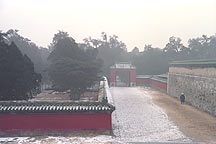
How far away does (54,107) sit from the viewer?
9.39m

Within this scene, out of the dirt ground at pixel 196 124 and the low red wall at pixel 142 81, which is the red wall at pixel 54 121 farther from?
the low red wall at pixel 142 81

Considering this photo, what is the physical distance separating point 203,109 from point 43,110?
10985 millimetres

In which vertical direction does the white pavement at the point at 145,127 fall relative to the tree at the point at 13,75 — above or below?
below

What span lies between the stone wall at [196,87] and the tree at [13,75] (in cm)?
1083

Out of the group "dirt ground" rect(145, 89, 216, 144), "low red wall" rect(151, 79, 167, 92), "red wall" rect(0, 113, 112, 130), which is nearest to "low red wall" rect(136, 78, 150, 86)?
"low red wall" rect(151, 79, 167, 92)

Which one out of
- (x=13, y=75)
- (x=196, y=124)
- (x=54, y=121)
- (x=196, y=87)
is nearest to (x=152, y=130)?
(x=196, y=124)

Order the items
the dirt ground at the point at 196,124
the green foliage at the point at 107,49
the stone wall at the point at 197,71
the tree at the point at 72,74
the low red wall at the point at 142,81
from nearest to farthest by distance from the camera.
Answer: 1. the dirt ground at the point at 196,124
2. the stone wall at the point at 197,71
3. the tree at the point at 72,74
4. the low red wall at the point at 142,81
5. the green foliage at the point at 107,49

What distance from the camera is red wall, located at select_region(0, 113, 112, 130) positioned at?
9.20 metres

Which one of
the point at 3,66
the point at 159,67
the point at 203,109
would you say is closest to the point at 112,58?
the point at 159,67

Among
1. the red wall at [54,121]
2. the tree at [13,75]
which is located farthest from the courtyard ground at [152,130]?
the tree at [13,75]

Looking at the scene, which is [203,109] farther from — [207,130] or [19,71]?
[19,71]

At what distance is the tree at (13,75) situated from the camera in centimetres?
1120

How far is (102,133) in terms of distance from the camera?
9.41 metres

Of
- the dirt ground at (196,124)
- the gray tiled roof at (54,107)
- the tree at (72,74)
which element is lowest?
the dirt ground at (196,124)
